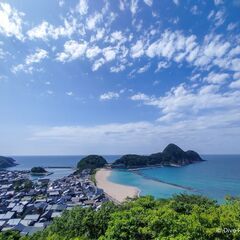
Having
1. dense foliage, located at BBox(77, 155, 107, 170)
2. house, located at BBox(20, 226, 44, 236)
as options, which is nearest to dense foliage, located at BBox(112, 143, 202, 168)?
dense foliage, located at BBox(77, 155, 107, 170)

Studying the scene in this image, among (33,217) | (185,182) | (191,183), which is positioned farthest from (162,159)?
(33,217)

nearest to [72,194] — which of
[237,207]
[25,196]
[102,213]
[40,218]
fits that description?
[25,196]

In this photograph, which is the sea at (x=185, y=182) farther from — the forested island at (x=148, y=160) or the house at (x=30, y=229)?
the forested island at (x=148, y=160)

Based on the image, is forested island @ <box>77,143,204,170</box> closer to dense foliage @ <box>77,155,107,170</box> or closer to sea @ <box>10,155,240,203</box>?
dense foliage @ <box>77,155,107,170</box>

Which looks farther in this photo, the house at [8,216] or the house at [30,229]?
the house at [8,216]

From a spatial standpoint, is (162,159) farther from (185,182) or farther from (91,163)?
(185,182)

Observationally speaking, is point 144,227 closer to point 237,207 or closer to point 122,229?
point 122,229

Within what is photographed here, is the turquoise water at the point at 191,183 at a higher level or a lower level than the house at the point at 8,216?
higher

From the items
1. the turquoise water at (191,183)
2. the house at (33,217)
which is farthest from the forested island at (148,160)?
the house at (33,217)
